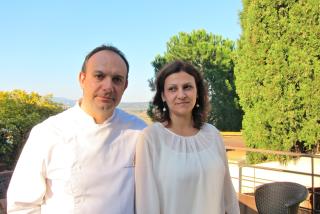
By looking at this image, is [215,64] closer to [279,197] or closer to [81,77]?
[279,197]

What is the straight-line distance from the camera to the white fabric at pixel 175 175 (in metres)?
1.91

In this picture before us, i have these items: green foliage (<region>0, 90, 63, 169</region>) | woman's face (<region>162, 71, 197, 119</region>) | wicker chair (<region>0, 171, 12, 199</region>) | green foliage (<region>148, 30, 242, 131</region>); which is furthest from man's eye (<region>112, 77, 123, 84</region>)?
green foliage (<region>148, 30, 242, 131</region>)

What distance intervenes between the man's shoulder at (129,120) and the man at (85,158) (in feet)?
0.26

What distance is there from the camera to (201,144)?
2188 millimetres

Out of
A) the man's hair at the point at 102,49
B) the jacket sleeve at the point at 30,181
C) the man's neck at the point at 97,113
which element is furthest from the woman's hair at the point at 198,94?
the jacket sleeve at the point at 30,181

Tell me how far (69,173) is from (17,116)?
24.1 ft

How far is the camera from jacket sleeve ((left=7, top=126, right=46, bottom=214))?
1.71 meters

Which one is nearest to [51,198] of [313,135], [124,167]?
[124,167]

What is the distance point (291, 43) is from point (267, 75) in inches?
35.9

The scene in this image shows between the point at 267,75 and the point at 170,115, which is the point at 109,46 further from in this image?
the point at 267,75

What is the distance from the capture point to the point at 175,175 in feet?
→ 6.39

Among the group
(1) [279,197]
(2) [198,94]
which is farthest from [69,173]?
(1) [279,197]

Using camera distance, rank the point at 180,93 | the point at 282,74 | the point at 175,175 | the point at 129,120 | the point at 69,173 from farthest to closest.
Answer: the point at 282,74
the point at 180,93
the point at 129,120
the point at 175,175
the point at 69,173

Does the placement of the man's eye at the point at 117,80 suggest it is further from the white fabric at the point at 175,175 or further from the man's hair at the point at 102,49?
the white fabric at the point at 175,175
